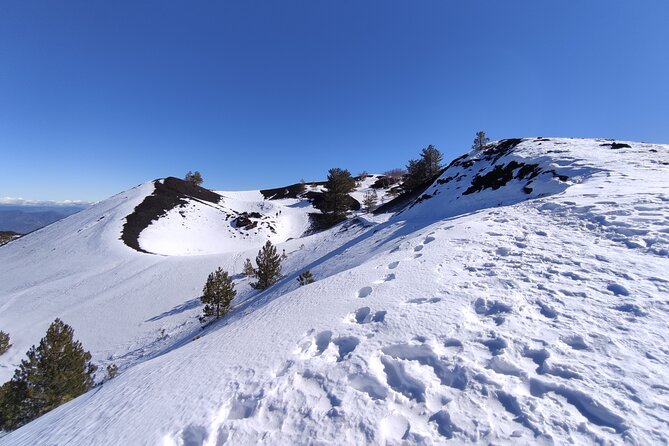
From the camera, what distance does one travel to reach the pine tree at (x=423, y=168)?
135ft

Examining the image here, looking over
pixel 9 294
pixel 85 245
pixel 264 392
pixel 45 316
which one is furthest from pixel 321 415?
pixel 85 245

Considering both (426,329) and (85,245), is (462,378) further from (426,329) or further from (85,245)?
(85,245)

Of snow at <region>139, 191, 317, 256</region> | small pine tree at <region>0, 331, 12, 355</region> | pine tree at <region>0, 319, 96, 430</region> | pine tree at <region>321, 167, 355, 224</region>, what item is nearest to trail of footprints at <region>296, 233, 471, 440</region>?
pine tree at <region>0, 319, 96, 430</region>

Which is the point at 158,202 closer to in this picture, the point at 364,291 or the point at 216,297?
the point at 216,297

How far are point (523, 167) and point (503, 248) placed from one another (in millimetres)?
13938

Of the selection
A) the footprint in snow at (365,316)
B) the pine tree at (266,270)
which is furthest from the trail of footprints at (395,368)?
the pine tree at (266,270)

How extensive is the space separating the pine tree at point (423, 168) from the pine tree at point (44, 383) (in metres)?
37.6

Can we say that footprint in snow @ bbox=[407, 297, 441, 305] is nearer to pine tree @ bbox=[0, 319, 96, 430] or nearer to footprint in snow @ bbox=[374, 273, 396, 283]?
footprint in snow @ bbox=[374, 273, 396, 283]

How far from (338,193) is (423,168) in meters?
12.9

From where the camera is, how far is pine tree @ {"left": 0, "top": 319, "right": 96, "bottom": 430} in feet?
31.6

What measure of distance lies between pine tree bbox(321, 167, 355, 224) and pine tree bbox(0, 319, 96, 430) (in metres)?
32.7

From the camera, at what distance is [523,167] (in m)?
18.2

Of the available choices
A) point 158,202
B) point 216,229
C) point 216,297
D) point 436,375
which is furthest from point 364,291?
point 158,202

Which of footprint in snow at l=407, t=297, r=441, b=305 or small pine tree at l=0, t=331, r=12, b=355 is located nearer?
footprint in snow at l=407, t=297, r=441, b=305
